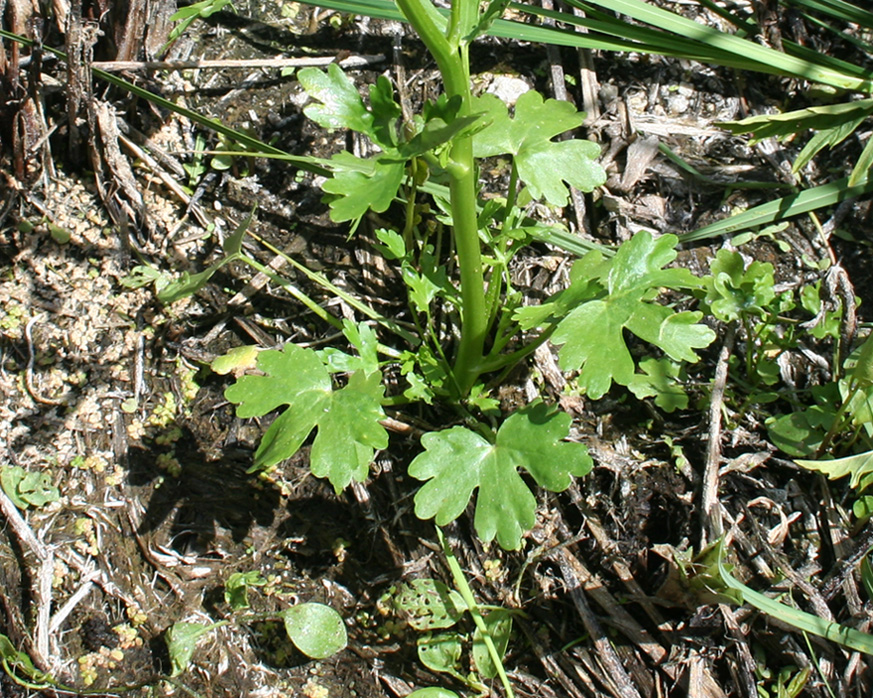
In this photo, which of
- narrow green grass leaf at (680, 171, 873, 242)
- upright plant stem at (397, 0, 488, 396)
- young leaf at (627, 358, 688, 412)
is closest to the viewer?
upright plant stem at (397, 0, 488, 396)

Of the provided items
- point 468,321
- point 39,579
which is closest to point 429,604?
point 468,321

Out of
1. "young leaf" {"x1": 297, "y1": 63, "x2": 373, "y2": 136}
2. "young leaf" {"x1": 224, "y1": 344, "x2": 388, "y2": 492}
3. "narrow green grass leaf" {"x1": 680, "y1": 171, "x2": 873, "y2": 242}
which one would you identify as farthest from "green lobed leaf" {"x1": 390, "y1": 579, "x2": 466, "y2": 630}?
"narrow green grass leaf" {"x1": 680, "y1": 171, "x2": 873, "y2": 242}

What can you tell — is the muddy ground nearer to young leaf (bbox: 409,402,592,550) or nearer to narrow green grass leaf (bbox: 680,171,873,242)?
narrow green grass leaf (bbox: 680,171,873,242)

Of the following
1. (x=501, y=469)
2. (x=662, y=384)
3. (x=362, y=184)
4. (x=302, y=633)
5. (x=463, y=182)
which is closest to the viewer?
(x=362, y=184)

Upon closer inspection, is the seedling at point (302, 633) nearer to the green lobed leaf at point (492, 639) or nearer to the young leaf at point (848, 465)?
the green lobed leaf at point (492, 639)

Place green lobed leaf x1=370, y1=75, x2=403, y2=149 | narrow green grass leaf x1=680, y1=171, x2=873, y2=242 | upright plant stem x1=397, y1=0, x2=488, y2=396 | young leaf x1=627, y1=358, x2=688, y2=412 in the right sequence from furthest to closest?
narrow green grass leaf x1=680, y1=171, x2=873, y2=242
young leaf x1=627, y1=358, x2=688, y2=412
green lobed leaf x1=370, y1=75, x2=403, y2=149
upright plant stem x1=397, y1=0, x2=488, y2=396

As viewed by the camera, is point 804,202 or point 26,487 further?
point 804,202

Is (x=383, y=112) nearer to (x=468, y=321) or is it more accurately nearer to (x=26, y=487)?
(x=468, y=321)
